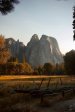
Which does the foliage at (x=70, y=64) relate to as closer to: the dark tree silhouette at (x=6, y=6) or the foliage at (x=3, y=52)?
the foliage at (x=3, y=52)

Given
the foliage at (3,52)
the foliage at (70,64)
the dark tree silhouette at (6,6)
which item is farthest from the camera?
the foliage at (70,64)

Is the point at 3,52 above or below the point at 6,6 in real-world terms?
above

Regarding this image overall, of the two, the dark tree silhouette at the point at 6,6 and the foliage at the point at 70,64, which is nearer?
the dark tree silhouette at the point at 6,6

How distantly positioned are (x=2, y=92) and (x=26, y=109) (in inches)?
335

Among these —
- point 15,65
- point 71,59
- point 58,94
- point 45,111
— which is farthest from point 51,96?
point 15,65

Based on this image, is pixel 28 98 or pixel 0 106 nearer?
pixel 0 106

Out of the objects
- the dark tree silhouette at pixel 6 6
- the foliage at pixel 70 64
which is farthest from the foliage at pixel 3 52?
the dark tree silhouette at pixel 6 6

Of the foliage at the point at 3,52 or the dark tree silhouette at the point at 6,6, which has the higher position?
the foliage at the point at 3,52

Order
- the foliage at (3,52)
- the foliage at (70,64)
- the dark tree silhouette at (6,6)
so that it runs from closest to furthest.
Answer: the dark tree silhouette at (6,6)
the foliage at (3,52)
the foliage at (70,64)

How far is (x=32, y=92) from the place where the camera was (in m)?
18.3

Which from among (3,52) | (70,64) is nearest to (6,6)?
(3,52)

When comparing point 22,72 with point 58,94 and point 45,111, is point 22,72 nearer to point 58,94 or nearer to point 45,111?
point 58,94

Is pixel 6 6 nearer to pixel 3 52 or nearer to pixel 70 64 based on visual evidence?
pixel 3 52

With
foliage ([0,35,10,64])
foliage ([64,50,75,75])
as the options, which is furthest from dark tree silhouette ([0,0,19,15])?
foliage ([64,50,75,75])
